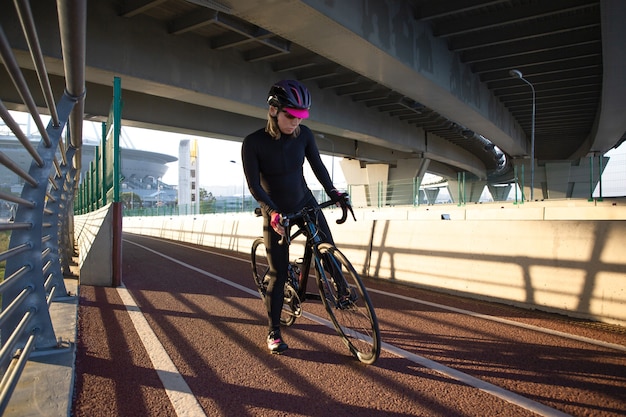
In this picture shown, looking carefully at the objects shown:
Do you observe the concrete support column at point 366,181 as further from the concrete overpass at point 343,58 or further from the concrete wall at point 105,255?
the concrete wall at point 105,255

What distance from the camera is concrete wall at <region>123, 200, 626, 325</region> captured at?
4574mm

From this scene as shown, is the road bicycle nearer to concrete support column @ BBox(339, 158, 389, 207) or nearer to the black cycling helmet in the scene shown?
the black cycling helmet

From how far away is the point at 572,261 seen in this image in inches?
191

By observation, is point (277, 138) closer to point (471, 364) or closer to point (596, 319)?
point (471, 364)

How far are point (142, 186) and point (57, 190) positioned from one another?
17597 centimetres

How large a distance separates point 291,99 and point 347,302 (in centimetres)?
168

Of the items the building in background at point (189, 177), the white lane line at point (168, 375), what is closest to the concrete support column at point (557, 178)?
the white lane line at point (168, 375)

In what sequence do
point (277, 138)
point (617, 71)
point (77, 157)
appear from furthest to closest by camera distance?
point (617, 71)
point (77, 157)
point (277, 138)

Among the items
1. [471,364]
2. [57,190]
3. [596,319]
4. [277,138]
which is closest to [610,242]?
[596,319]

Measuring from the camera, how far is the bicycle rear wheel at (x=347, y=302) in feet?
10.6

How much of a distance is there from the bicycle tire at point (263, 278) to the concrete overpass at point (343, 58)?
2.61 m

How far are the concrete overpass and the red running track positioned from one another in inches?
94.2

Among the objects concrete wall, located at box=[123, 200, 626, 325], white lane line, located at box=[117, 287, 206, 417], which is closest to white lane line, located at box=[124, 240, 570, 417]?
white lane line, located at box=[117, 287, 206, 417]

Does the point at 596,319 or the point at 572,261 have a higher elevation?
the point at 572,261
